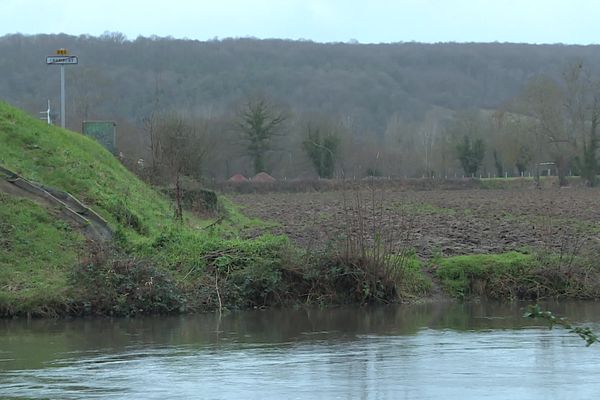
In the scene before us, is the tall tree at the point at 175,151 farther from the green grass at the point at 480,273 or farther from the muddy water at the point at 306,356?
the muddy water at the point at 306,356

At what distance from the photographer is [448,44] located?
178m

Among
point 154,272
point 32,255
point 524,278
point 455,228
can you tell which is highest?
point 455,228

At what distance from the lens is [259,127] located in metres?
109

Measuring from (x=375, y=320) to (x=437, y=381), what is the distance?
6076 millimetres

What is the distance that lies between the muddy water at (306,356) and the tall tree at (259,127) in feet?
296

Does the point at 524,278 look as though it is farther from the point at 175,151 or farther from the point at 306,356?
the point at 175,151

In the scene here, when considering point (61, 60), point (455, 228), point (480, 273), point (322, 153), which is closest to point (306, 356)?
point (480, 273)

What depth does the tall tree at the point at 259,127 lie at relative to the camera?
108438mm

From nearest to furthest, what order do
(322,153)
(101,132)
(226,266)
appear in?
(226,266)
(101,132)
(322,153)

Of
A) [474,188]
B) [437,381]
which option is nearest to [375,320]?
[437,381]

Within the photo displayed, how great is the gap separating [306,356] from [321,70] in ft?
534

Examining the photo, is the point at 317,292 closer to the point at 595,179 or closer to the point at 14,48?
the point at 595,179

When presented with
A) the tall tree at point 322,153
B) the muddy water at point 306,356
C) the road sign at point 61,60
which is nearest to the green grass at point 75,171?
the road sign at point 61,60

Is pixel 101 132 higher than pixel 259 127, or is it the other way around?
pixel 259 127
